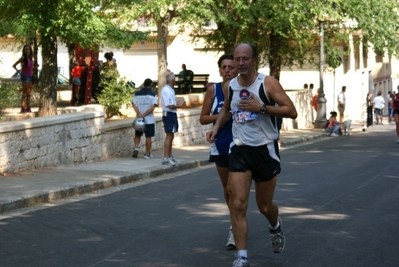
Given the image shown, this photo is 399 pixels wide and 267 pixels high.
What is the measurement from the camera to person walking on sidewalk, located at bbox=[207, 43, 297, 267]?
7.27 meters

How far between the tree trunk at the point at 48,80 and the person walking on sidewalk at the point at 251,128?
12.5 m

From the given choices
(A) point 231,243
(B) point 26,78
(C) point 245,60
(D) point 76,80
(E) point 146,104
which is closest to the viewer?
(C) point 245,60

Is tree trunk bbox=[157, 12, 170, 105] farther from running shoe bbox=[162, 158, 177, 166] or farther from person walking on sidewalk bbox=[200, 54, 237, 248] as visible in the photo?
person walking on sidewalk bbox=[200, 54, 237, 248]

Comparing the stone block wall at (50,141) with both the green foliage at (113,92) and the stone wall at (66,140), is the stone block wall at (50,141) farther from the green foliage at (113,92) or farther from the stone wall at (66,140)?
the green foliage at (113,92)

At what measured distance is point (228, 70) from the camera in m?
8.47

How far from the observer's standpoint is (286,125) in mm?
35688

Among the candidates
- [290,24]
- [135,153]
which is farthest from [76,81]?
[290,24]

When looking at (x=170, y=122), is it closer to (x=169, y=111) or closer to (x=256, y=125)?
(x=169, y=111)

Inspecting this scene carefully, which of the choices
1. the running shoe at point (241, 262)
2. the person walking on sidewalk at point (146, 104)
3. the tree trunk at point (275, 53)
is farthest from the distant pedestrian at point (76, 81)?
the running shoe at point (241, 262)

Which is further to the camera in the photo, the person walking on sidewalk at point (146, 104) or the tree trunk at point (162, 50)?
the tree trunk at point (162, 50)

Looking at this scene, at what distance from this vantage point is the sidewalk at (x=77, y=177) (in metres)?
12.4

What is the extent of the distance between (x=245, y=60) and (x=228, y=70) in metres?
1.13

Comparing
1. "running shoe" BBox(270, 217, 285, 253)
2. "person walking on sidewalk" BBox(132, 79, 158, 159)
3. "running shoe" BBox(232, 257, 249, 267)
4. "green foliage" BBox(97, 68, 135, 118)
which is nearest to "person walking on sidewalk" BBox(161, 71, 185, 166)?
"person walking on sidewalk" BBox(132, 79, 158, 159)

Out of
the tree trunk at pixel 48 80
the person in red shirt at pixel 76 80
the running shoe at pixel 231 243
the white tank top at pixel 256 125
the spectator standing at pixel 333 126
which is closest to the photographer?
the white tank top at pixel 256 125
